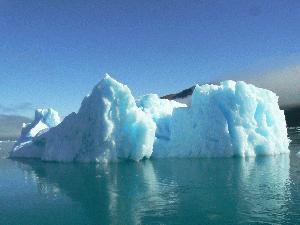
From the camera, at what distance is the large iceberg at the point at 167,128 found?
29906 millimetres

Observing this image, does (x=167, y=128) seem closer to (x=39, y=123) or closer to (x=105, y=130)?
(x=105, y=130)

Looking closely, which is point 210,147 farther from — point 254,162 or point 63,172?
point 63,172

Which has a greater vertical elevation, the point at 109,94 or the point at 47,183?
the point at 109,94

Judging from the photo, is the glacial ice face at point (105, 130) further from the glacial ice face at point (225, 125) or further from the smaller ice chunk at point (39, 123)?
the smaller ice chunk at point (39, 123)

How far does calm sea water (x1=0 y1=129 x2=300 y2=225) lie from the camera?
13164 mm

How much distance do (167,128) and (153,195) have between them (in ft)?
68.5

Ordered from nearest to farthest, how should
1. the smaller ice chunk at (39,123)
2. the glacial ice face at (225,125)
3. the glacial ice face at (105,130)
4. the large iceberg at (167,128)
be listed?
the glacial ice face at (105,130)
the large iceberg at (167,128)
the glacial ice face at (225,125)
the smaller ice chunk at (39,123)

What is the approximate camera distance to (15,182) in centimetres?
2170

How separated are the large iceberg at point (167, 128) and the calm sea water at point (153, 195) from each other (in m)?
3.69

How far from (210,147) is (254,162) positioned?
15.1 feet

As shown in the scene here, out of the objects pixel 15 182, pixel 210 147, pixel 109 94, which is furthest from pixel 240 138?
pixel 15 182

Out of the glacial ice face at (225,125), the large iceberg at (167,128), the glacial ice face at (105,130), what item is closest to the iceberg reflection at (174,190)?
the glacial ice face at (105,130)

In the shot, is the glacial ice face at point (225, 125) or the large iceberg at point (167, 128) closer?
the large iceberg at point (167, 128)

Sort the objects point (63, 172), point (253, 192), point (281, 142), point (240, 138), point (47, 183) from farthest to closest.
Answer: point (281, 142) < point (240, 138) < point (63, 172) < point (47, 183) < point (253, 192)
